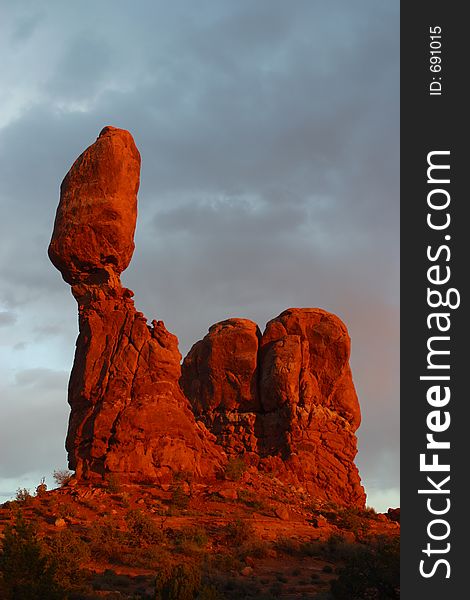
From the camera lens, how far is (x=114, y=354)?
33.4m

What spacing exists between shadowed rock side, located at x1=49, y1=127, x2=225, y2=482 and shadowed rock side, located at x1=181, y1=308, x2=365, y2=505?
5888 mm

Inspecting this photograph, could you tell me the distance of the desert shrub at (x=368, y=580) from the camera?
2059cm

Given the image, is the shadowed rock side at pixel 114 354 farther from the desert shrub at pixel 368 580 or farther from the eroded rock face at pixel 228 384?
the desert shrub at pixel 368 580

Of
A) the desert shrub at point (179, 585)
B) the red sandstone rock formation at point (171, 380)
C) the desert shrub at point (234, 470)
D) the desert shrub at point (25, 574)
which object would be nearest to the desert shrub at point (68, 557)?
the desert shrub at point (25, 574)

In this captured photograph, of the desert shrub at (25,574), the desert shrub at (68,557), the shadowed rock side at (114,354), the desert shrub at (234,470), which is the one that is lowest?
the desert shrub at (25,574)

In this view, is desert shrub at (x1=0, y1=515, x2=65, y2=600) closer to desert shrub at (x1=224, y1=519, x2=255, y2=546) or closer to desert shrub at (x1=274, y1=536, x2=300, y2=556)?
desert shrub at (x1=224, y1=519, x2=255, y2=546)

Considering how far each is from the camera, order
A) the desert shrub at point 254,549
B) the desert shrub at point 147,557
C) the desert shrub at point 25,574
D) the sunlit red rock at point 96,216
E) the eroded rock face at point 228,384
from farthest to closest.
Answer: the eroded rock face at point 228,384 < the sunlit red rock at point 96,216 < the desert shrub at point 254,549 < the desert shrub at point 147,557 < the desert shrub at point 25,574

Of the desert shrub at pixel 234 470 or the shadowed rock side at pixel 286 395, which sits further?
the shadowed rock side at pixel 286 395

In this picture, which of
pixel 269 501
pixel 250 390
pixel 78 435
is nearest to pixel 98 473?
pixel 78 435

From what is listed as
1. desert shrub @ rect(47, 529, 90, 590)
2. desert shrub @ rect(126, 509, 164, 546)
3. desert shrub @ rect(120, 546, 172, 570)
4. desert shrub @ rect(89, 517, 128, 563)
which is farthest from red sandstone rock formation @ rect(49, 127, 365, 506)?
desert shrub @ rect(120, 546, 172, 570)

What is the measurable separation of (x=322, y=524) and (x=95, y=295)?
12253 millimetres

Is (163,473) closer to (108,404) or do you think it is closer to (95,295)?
(108,404)

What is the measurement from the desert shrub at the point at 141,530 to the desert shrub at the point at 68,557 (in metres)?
1.64

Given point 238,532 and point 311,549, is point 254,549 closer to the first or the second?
point 238,532
